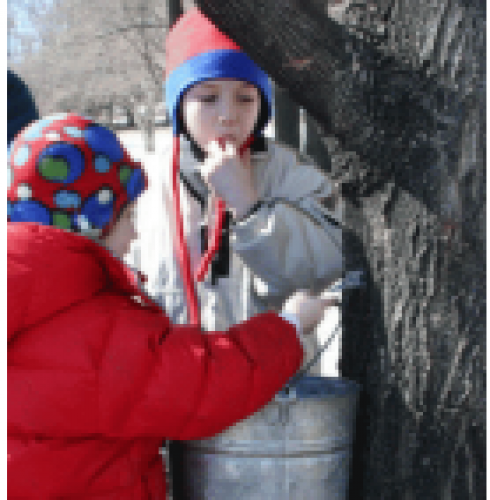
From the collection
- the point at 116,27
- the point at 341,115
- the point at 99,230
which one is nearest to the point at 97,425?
the point at 99,230

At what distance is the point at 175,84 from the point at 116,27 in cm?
757

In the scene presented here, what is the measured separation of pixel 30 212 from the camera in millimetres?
1840

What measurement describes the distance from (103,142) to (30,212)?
0.26m

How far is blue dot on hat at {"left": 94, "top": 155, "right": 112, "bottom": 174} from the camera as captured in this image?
1.87 metres

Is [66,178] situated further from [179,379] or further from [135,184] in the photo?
[179,379]

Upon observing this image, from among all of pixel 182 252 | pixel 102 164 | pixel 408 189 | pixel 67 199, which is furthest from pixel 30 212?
pixel 408 189

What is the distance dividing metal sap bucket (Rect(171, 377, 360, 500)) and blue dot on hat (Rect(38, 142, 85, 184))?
0.73 meters

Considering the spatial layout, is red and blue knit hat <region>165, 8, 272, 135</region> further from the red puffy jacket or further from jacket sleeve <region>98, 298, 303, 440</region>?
jacket sleeve <region>98, 298, 303, 440</region>

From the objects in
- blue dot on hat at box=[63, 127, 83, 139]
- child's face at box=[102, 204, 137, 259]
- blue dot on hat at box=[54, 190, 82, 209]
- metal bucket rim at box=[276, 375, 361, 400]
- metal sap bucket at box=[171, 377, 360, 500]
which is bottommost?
metal sap bucket at box=[171, 377, 360, 500]

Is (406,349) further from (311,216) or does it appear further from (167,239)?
(167,239)

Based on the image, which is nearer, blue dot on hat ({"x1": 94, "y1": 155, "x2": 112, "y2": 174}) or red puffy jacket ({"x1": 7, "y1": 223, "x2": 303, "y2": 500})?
red puffy jacket ({"x1": 7, "y1": 223, "x2": 303, "y2": 500})

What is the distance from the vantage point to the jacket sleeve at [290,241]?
5.98 feet

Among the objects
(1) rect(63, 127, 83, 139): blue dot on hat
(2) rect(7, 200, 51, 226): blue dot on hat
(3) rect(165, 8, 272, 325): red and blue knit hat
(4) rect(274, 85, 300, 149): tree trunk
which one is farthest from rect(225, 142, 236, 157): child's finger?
(4) rect(274, 85, 300, 149): tree trunk

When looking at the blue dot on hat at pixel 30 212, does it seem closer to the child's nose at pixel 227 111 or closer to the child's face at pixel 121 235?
the child's face at pixel 121 235
